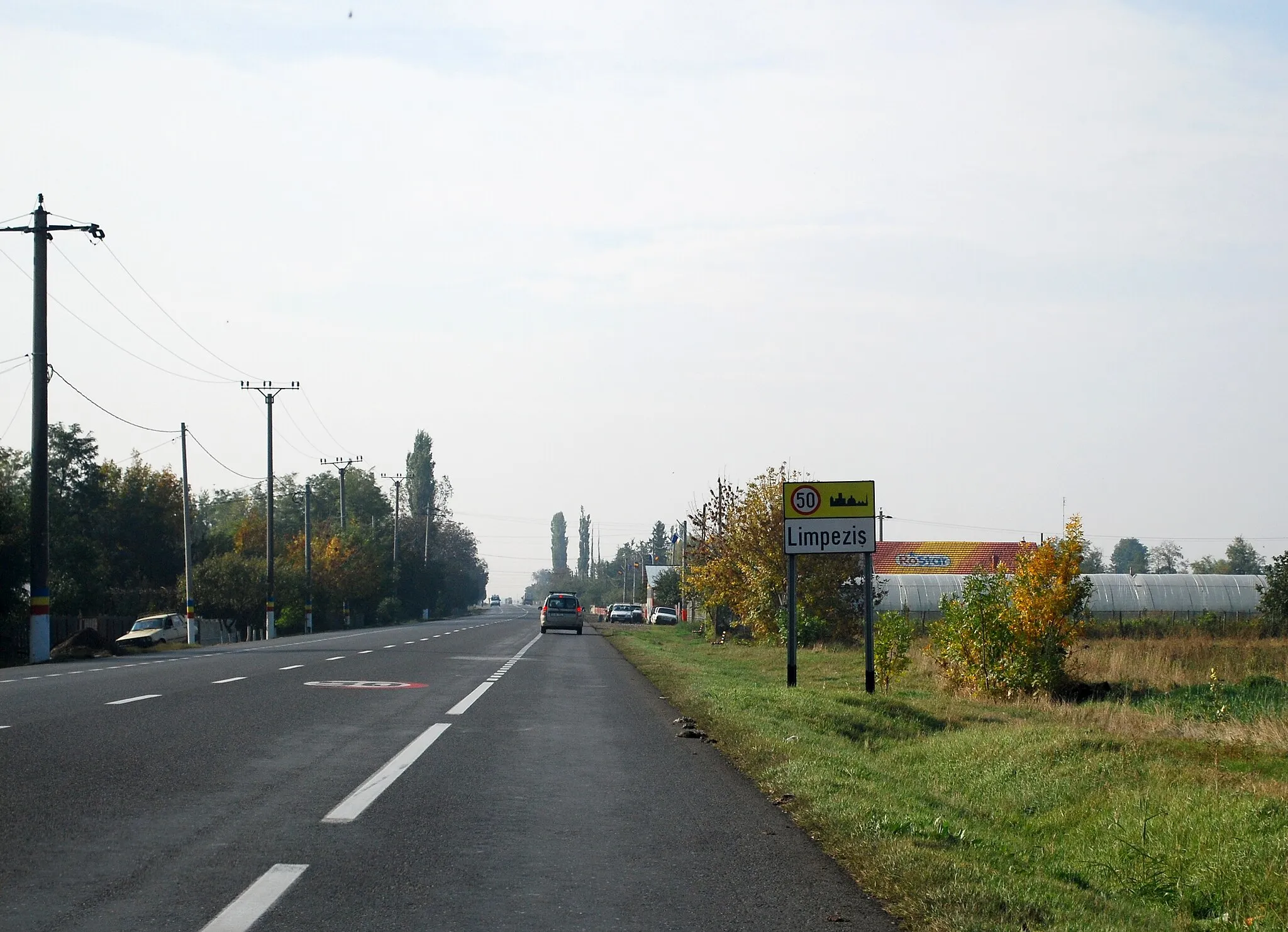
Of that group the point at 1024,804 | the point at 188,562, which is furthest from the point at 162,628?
the point at 1024,804

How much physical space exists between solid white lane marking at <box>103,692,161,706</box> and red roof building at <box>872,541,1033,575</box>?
80.7 meters

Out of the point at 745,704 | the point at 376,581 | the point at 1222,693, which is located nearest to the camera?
the point at 745,704

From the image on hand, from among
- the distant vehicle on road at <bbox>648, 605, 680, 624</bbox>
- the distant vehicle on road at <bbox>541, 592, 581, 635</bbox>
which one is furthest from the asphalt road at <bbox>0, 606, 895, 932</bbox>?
the distant vehicle on road at <bbox>648, 605, 680, 624</bbox>

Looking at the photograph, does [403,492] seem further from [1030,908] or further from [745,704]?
[1030,908]

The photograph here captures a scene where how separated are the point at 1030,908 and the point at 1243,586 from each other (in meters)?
79.7

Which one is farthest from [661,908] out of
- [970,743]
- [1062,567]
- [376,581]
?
[376,581]

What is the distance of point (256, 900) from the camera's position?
594cm

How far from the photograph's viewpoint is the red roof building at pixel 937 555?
3765 inches

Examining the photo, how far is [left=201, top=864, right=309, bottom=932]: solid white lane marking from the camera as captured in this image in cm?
548

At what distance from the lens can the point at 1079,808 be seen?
11.5 m

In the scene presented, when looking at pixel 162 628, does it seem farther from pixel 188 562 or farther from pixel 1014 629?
pixel 1014 629

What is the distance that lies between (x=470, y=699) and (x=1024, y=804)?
8.81 m

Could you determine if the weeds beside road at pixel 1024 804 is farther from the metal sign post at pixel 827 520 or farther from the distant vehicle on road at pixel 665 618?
the distant vehicle on road at pixel 665 618

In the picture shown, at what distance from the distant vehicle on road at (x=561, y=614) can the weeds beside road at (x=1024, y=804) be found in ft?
128
